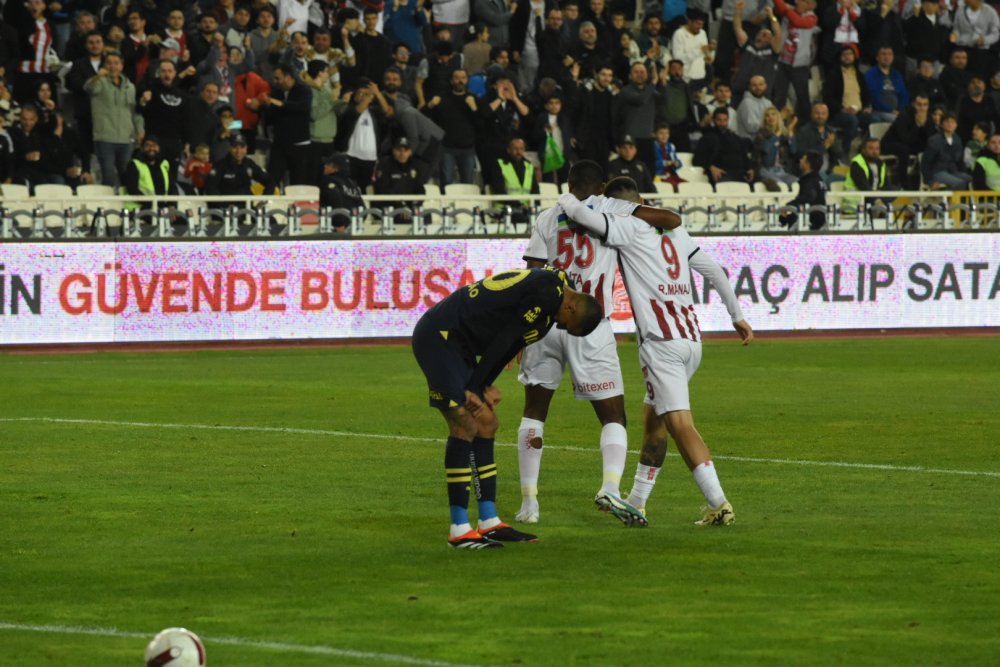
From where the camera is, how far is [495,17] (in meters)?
29.2

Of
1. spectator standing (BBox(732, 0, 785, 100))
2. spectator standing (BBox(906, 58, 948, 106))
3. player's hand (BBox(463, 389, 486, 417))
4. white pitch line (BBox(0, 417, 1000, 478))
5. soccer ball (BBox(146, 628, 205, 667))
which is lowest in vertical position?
white pitch line (BBox(0, 417, 1000, 478))

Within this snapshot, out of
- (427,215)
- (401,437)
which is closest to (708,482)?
(401,437)

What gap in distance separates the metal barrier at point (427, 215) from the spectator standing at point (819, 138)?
1.46 metres

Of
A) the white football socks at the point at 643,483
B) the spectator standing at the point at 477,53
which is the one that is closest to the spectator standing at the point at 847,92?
the spectator standing at the point at 477,53

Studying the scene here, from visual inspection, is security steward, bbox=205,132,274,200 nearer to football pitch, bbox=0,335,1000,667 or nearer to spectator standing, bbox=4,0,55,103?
spectator standing, bbox=4,0,55,103

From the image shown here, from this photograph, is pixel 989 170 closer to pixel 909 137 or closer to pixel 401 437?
pixel 909 137

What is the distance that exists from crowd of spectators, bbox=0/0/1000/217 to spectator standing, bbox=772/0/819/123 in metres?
0.04

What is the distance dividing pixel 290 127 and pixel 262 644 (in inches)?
740

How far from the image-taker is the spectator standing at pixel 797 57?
31062mm

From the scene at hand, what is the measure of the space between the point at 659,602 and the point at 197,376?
41.1 ft

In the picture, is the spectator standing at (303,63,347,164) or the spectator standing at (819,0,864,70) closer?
the spectator standing at (303,63,347,164)

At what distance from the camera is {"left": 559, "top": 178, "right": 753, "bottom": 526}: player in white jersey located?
34.4 feet

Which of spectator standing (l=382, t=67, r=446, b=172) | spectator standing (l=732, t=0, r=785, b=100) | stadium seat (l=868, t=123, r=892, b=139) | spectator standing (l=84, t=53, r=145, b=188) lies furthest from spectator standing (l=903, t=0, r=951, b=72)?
spectator standing (l=84, t=53, r=145, b=188)

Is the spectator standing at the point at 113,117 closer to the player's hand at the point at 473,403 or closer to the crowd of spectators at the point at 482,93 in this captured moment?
the crowd of spectators at the point at 482,93
